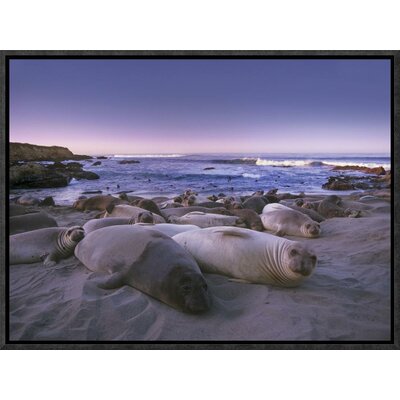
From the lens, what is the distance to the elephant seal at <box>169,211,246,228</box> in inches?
168

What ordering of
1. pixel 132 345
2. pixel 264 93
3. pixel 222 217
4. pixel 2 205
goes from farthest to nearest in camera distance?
1. pixel 222 217
2. pixel 264 93
3. pixel 2 205
4. pixel 132 345

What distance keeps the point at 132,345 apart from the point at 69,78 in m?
2.50

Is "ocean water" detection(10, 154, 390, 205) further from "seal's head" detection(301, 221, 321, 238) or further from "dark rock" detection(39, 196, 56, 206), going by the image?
"seal's head" detection(301, 221, 321, 238)

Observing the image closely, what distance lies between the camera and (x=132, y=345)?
337 cm

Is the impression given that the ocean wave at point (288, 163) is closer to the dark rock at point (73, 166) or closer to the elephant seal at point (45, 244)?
the dark rock at point (73, 166)

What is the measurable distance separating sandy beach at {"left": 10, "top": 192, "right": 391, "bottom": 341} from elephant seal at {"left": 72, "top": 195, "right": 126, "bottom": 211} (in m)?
0.43

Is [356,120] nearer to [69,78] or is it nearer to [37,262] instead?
[69,78]

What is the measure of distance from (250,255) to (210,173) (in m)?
0.90

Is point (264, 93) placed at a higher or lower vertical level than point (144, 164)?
higher

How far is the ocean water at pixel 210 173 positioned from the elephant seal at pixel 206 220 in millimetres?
313

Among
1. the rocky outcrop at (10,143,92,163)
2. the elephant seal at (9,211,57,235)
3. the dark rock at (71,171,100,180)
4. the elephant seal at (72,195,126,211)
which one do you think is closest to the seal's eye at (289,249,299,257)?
the elephant seal at (72,195,126,211)

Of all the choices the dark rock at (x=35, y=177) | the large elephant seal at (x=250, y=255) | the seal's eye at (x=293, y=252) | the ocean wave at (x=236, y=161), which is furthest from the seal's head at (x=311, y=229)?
the dark rock at (x=35, y=177)

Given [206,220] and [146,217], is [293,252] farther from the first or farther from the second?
[146,217]

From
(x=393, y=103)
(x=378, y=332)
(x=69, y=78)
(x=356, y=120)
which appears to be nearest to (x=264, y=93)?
(x=356, y=120)
